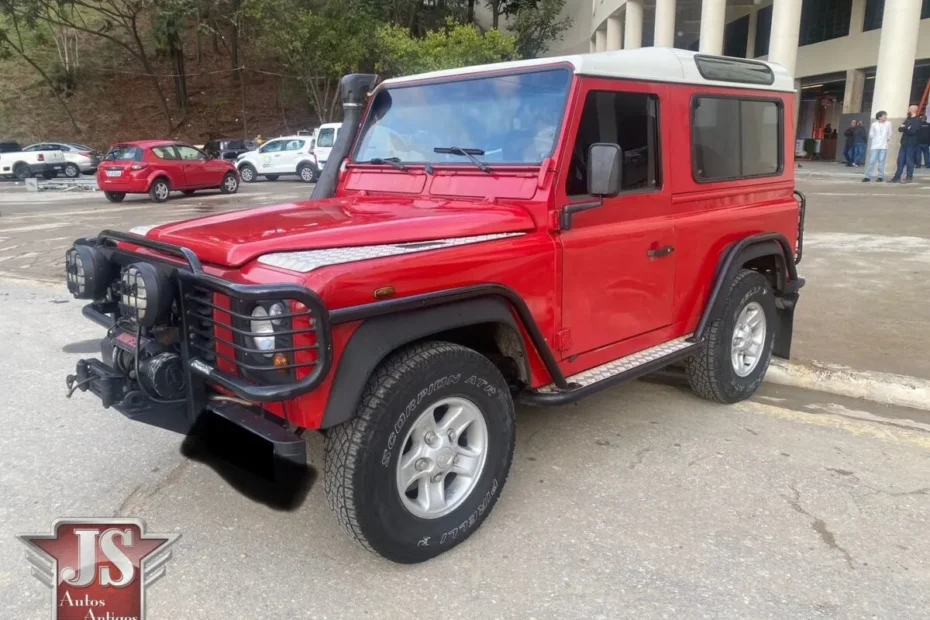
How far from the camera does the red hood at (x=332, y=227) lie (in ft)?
9.05

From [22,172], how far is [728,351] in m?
30.0

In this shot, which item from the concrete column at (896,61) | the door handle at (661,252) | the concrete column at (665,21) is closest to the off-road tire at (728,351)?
the door handle at (661,252)

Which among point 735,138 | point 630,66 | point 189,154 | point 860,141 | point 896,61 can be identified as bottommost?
point 189,154

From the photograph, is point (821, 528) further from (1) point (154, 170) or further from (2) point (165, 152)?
(2) point (165, 152)

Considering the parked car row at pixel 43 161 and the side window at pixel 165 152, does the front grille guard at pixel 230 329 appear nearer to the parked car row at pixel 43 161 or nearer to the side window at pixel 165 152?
the side window at pixel 165 152

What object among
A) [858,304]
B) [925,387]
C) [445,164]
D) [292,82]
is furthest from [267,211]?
[292,82]

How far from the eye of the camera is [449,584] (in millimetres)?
2785

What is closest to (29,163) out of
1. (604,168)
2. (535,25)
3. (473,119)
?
(535,25)

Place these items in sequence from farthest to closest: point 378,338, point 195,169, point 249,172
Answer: point 249,172 → point 195,169 → point 378,338

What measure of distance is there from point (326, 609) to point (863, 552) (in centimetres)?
220

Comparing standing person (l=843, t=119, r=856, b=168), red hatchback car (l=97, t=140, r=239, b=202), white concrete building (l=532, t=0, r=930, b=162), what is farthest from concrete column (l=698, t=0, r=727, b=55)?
red hatchback car (l=97, t=140, r=239, b=202)

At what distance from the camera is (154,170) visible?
18281 mm

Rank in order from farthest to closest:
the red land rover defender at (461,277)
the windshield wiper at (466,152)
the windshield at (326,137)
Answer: the windshield at (326,137) < the windshield wiper at (466,152) < the red land rover defender at (461,277)

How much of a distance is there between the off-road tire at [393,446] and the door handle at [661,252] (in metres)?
1.24
